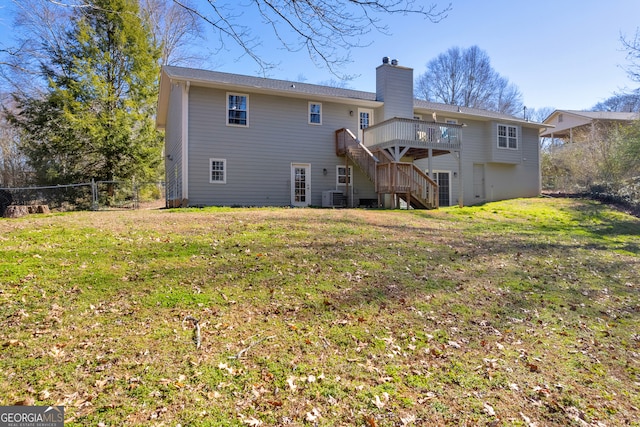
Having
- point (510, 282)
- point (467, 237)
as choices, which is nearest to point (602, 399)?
point (510, 282)

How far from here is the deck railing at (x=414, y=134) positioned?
14828 mm

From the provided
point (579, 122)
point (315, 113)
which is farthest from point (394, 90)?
point (579, 122)

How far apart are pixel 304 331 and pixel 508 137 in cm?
2059

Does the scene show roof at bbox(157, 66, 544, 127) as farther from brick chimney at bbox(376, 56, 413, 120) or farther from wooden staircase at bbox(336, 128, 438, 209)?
wooden staircase at bbox(336, 128, 438, 209)

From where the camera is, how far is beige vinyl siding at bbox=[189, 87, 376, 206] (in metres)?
14.0

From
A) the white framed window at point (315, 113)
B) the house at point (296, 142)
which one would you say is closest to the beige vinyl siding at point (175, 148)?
the house at point (296, 142)

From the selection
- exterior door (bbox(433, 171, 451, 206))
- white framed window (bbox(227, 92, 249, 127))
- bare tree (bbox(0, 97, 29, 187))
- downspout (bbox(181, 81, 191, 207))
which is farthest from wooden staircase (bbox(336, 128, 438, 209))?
bare tree (bbox(0, 97, 29, 187))

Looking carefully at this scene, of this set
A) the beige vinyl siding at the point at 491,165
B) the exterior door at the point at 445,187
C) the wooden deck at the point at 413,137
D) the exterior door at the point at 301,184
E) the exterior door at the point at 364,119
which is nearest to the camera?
the wooden deck at the point at 413,137

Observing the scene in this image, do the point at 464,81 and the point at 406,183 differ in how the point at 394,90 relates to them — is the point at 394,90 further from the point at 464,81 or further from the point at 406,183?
the point at 464,81

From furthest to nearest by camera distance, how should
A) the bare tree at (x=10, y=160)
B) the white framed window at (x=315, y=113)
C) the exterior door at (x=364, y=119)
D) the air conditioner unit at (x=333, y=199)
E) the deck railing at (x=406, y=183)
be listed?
the bare tree at (x=10, y=160) < the exterior door at (x=364, y=119) < the white framed window at (x=315, y=113) < the air conditioner unit at (x=333, y=199) < the deck railing at (x=406, y=183)

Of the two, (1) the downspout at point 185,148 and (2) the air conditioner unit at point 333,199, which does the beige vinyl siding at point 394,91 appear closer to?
(2) the air conditioner unit at point 333,199

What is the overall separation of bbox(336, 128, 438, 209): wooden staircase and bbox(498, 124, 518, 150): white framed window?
8166mm

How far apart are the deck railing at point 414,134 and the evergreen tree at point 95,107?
40.2 ft
